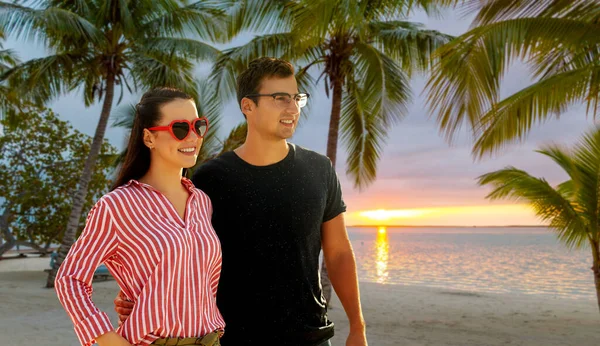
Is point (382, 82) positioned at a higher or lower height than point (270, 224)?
higher

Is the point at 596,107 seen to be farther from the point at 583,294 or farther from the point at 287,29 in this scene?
the point at 583,294

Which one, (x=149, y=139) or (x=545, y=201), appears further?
(x=545, y=201)

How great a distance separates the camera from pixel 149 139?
2.02 m

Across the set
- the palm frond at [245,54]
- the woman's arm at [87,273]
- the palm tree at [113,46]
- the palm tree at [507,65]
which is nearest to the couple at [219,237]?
the woman's arm at [87,273]

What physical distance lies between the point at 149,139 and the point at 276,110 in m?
0.59

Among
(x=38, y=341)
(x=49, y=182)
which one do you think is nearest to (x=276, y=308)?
(x=38, y=341)

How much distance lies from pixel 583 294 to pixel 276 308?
2928 cm

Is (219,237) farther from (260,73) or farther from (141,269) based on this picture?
(260,73)

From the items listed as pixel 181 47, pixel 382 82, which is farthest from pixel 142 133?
pixel 181 47

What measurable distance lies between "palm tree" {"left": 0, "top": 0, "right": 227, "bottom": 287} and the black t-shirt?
589 inches

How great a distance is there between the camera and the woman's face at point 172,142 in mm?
1987

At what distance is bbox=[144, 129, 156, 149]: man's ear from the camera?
6.58ft

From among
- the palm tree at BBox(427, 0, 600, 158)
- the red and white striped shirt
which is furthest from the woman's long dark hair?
the palm tree at BBox(427, 0, 600, 158)

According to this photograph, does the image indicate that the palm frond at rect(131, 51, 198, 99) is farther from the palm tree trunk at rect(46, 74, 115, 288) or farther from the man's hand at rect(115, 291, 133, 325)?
the man's hand at rect(115, 291, 133, 325)
